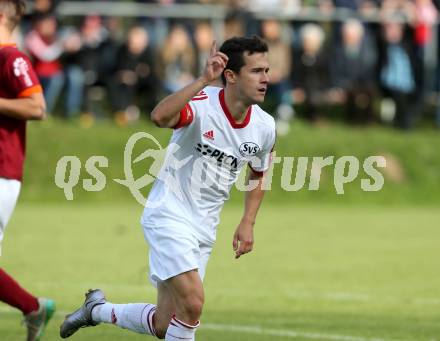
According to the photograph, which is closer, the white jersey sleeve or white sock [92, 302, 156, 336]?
white sock [92, 302, 156, 336]

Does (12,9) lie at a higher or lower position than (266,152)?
higher

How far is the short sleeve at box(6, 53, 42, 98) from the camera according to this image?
7965 mm

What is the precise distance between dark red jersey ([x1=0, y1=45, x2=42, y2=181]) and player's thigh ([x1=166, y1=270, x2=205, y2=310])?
134 centimetres

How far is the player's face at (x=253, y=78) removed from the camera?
8016mm

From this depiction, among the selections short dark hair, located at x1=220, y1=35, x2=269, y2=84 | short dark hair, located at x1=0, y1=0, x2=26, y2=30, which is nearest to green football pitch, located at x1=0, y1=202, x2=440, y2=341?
short dark hair, located at x1=220, y1=35, x2=269, y2=84

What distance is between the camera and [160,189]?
26.7 ft

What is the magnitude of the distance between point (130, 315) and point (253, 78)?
1.85 m

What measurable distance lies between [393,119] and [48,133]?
7.28m

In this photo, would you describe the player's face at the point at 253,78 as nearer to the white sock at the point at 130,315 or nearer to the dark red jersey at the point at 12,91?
the dark red jersey at the point at 12,91

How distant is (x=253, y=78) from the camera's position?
8.05 m

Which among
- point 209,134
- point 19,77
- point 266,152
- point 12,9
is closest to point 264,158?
point 266,152

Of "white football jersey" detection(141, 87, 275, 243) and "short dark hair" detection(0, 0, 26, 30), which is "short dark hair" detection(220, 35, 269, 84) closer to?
"white football jersey" detection(141, 87, 275, 243)

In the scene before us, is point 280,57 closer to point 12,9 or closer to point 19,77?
point 12,9

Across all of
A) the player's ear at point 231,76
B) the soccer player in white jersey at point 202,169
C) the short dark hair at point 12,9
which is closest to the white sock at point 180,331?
the soccer player in white jersey at point 202,169
